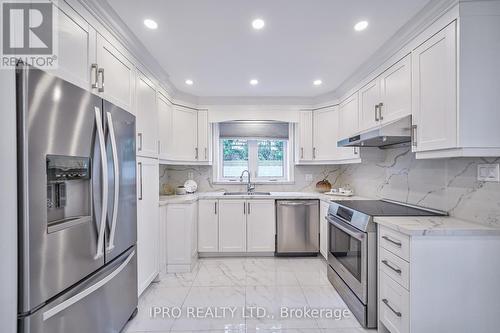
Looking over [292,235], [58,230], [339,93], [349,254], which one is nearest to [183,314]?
[58,230]

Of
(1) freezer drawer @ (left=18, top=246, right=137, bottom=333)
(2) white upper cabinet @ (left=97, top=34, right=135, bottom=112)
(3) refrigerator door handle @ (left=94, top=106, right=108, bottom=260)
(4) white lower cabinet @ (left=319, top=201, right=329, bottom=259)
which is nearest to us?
(1) freezer drawer @ (left=18, top=246, right=137, bottom=333)

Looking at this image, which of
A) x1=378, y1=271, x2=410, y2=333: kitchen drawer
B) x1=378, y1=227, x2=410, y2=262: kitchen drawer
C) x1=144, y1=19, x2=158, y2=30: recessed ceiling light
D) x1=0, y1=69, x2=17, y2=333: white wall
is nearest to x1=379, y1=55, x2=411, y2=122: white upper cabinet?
x1=378, y1=227, x2=410, y2=262: kitchen drawer

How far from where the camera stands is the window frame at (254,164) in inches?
160

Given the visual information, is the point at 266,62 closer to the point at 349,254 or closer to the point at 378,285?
the point at 349,254

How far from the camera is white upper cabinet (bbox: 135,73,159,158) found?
2.29 meters

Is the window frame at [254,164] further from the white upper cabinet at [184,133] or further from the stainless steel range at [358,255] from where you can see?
the stainless steel range at [358,255]

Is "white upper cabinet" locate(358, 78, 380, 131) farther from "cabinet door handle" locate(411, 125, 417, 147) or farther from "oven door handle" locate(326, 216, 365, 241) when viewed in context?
"oven door handle" locate(326, 216, 365, 241)

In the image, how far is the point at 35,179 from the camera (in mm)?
1089

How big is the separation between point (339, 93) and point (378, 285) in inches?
98.0

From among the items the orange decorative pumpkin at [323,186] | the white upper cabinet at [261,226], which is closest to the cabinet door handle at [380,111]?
the orange decorative pumpkin at [323,186]

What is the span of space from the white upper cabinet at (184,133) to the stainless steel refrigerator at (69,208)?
65.0 inches

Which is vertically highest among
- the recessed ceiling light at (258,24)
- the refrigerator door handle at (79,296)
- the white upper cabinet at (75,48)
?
the recessed ceiling light at (258,24)

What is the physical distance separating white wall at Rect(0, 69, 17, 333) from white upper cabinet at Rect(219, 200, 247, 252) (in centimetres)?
249

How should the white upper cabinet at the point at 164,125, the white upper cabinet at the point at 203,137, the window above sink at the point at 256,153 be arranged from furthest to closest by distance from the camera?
the window above sink at the point at 256,153
the white upper cabinet at the point at 203,137
the white upper cabinet at the point at 164,125
